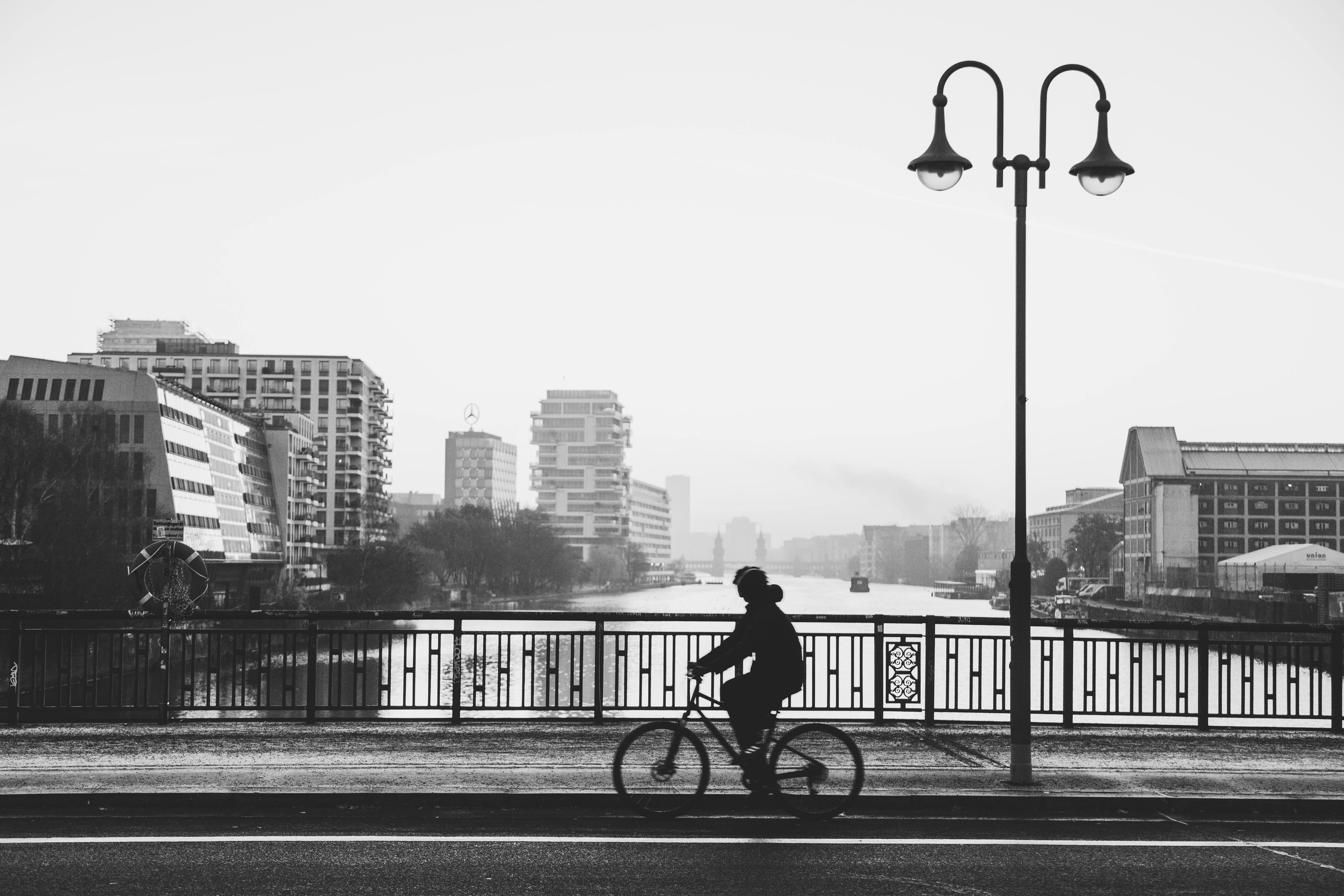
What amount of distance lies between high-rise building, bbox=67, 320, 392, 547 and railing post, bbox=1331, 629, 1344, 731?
163 meters

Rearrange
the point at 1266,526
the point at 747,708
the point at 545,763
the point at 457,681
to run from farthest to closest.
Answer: the point at 1266,526 → the point at 457,681 → the point at 545,763 → the point at 747,708

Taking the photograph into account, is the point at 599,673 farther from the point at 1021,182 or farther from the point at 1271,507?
the point at 1271,507

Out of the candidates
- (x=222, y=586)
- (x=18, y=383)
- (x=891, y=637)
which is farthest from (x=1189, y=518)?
(x=891, y=637)

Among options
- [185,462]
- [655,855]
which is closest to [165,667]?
[655,855]

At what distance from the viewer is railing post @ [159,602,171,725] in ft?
48.4

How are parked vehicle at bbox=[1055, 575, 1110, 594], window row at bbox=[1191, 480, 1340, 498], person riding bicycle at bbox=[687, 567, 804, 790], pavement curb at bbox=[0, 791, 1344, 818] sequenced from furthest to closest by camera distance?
parked vehicle at bbox=[1055, 575, 1110, 594] < window row at bbox=[1191, 480, 1340, 498] < pavement curb at bbox=[0, 791, 1344, 818] < person riding bicycle at bbox=[687, 567, 804, 790]

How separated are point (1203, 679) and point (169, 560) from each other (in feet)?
45.0

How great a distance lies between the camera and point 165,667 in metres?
15.0

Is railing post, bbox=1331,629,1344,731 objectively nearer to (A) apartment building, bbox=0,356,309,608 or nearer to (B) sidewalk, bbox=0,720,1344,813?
(B) sidewalk, bbox=0,720,1344,813

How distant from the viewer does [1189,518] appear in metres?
165

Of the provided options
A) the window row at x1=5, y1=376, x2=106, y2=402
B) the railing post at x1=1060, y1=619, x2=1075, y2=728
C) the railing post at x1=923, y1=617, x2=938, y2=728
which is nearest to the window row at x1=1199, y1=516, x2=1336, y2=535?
the window row at x1=5, y1=376, x2=106, y2=402

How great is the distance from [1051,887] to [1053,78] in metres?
8.28

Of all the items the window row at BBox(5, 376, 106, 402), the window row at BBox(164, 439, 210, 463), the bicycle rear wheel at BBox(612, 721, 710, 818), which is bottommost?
the bicycle rear wheel at BBox(612, 721, 710, 818)

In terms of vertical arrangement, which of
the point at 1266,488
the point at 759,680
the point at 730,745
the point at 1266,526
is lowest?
the point at 730,745
